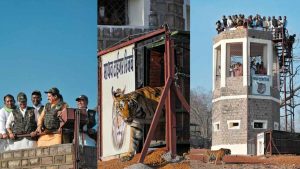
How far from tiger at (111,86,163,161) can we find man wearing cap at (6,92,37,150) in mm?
347

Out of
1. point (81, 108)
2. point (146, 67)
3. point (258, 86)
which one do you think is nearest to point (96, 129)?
point (81, 108)

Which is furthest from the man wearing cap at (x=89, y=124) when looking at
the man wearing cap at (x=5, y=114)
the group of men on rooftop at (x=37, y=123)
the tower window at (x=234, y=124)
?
the tower window at (x=234, y=124)

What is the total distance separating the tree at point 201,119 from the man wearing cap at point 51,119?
42 centimetres

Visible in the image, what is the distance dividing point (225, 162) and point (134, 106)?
417mm

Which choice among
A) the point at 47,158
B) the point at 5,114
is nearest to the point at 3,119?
the point at 5,114

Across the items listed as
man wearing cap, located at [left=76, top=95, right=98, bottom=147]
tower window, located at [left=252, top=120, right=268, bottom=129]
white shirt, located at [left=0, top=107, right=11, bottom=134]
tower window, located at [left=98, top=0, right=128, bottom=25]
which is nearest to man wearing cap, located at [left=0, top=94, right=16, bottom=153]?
white shirt, located at [left=0, top=107, right=11, bottom=134]

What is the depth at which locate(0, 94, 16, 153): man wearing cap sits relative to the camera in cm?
240

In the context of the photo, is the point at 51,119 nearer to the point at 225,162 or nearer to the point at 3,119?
the point at 3,119

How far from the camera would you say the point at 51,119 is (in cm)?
234

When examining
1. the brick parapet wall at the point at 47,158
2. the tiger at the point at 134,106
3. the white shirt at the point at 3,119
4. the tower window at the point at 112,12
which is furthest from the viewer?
the white shirt at the point at 3,119

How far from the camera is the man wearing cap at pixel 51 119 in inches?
87.7

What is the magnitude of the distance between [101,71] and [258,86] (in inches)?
20.3

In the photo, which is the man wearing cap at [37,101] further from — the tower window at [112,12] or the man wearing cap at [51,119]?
the tower window at [112,12]

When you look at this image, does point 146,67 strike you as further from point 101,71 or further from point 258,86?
point 258,86
